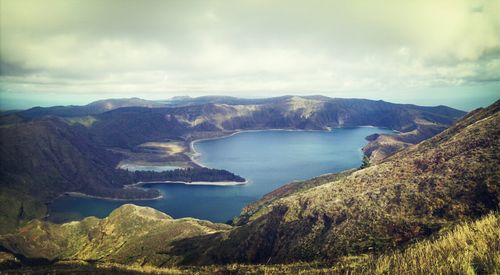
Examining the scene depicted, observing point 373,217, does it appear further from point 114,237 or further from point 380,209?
point 114,237

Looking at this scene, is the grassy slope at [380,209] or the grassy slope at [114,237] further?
the grassy slope at [114,237]

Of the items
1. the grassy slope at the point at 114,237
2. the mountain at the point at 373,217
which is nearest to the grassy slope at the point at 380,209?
the mountain at the point at 373,217

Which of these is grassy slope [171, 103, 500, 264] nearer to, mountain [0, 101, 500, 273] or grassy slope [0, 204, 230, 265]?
mountain [0, 101, 500, 273]

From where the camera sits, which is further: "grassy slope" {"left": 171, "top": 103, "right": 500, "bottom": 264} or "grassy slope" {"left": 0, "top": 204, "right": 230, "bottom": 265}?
"grassy slope" {"left": 0, "top": 204, "right": 230, "bottom": 265}

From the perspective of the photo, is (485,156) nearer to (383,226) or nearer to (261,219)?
(383,226)

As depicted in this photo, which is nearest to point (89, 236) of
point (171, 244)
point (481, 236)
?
point (171, 244)

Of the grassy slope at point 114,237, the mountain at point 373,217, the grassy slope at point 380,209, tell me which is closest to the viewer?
the mountain at point 373,217

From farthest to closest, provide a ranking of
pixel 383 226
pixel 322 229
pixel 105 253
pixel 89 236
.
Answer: pixel 89 236, pixel 105 253, pixel 322 229, pixel 383 226

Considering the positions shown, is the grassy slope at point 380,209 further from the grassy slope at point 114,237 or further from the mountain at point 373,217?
the grassy slope at point 114,237

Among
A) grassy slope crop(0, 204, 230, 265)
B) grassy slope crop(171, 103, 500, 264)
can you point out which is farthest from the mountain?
grassy slope crop(0, 204, 230, 265)

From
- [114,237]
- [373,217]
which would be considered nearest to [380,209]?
[373,217]

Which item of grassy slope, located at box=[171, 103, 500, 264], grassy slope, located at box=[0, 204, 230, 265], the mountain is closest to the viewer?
the mountain
